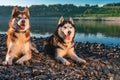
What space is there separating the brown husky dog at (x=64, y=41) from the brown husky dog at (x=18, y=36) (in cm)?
122

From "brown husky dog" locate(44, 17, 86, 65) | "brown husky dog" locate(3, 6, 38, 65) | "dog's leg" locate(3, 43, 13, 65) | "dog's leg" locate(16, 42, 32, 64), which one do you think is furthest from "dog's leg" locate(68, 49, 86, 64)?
"dog's leg" locate(3, 43, 13, 65)

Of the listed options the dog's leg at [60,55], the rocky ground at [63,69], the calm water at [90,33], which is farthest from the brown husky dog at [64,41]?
the calm water at [90,33]

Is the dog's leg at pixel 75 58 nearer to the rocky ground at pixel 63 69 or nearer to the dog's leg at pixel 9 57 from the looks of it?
the rocky ground at pixel 63 69

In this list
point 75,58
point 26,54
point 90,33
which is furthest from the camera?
point 90,33

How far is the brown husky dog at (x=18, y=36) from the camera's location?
1317 centimetres

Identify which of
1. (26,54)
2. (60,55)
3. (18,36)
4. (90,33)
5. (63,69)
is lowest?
(90,33)

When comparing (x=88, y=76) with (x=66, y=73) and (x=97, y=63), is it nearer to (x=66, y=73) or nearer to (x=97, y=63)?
(x=66, y=73)

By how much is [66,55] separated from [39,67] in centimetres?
195

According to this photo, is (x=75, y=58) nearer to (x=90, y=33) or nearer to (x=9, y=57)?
(x=9, y=57)

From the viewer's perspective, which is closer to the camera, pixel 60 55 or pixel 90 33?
pixel 60 55

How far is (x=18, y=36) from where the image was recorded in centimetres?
1328

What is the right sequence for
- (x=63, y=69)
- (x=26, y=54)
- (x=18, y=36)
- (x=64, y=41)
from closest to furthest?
(x=63, y=69) < (x=18, y=36) < (x=26, y=54) < (x=64, y=41)

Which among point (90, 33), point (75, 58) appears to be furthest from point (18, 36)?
point (90, 33)

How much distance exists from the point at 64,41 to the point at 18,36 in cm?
187
